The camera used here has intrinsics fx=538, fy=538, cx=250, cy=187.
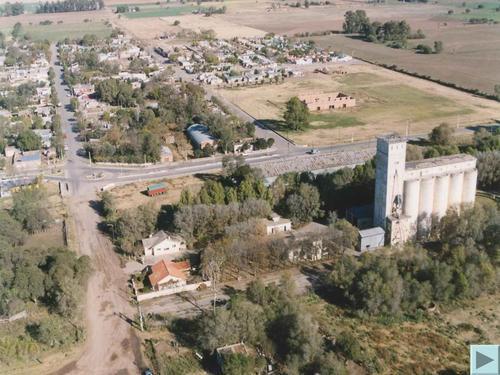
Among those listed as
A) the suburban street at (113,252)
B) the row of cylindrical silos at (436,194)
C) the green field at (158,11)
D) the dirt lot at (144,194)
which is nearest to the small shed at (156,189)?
the dirt lot at (144,194)

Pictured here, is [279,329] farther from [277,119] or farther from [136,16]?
[136,16]

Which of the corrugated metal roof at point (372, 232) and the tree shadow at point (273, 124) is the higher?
the tree shadow at point (273, 124)

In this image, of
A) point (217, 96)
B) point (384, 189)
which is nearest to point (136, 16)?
point (217, 96)

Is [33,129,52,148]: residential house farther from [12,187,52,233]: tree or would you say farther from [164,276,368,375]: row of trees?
[164,276,368,375]: row of trees

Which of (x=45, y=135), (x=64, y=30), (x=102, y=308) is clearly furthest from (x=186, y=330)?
(x=64, y=30)

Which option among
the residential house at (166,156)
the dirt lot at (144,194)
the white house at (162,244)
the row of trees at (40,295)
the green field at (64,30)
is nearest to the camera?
the row of trees at (40,295)

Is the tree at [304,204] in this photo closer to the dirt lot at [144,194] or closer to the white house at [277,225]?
the white house at [277,225]
